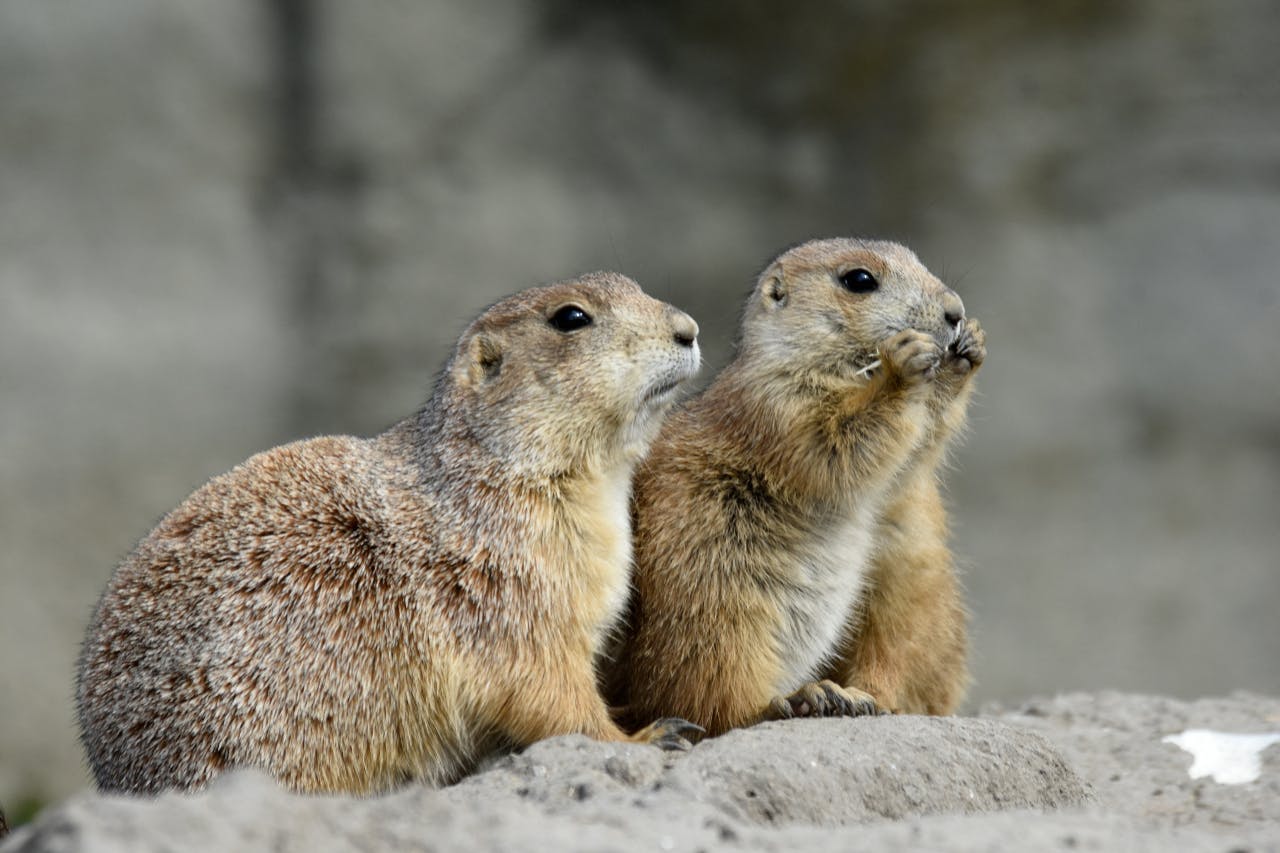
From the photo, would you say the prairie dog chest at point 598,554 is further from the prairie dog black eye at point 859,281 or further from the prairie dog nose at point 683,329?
the prairie dog black eye at point 859,281

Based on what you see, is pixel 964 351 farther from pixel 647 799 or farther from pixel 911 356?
pixel 647 799

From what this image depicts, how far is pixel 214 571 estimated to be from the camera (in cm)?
404

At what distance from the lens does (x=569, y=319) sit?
4406mm

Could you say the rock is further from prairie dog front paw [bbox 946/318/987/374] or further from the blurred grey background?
the blurred grey background

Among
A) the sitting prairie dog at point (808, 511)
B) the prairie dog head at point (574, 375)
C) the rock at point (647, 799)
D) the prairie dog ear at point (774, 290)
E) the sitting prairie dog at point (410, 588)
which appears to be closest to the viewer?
the rock at point (647, 799)

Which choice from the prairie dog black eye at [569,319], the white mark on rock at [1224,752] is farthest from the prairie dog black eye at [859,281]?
the white mark on rock at [1224,752]

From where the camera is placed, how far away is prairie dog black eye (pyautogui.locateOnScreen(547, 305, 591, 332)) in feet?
14.4

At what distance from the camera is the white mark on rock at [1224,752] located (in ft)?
15.7

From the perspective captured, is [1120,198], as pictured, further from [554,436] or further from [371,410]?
[554,436]

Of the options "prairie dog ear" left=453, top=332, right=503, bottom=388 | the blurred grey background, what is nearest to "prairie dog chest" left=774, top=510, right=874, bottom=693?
"prairie dog ear" left=453, top=332, right=503, bottom=388

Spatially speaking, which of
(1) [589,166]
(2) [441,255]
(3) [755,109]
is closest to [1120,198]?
(3) [755,109]

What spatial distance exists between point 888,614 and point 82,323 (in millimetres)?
5459

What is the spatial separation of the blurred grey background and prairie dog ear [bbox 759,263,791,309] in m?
3.92

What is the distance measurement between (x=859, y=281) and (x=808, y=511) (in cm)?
80
